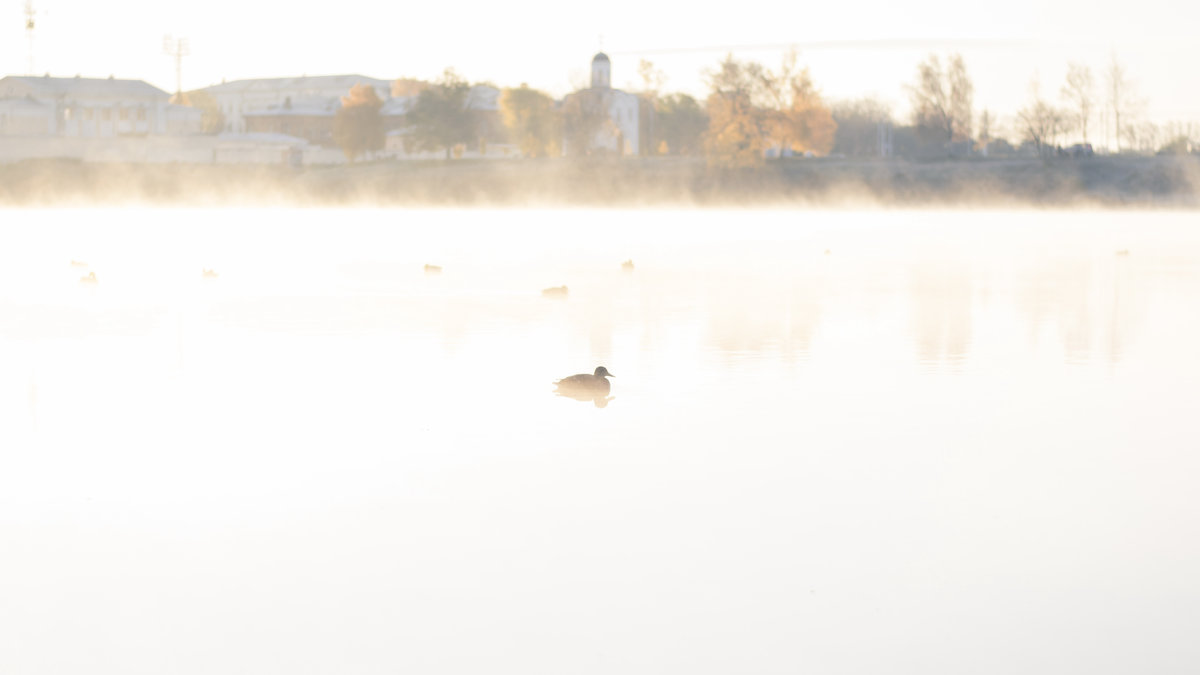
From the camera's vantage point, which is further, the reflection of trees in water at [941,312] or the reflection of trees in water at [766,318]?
the reflection of trees in water at [766,318]

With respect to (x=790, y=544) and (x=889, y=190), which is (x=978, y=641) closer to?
(x=790, y=544)

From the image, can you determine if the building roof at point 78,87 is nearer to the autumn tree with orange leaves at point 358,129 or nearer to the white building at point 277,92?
the autumn tree with orange leaves at point 358,129

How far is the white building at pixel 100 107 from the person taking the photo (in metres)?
136

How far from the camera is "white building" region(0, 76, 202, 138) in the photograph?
136 meters

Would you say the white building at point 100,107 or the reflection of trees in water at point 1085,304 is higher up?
the white building at point 100,107

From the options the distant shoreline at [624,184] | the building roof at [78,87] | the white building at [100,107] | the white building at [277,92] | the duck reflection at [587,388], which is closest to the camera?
the duck reflection at [587,388]

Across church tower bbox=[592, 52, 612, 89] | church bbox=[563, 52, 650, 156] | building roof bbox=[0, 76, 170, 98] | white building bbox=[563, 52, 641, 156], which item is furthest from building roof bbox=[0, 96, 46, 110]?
church tower bbox=[592, 52, 612, 89]

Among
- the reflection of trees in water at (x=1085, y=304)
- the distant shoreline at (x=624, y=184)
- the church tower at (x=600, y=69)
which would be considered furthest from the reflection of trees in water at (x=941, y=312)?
the church tower at (x=600, y=69)

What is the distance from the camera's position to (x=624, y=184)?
103188 mm

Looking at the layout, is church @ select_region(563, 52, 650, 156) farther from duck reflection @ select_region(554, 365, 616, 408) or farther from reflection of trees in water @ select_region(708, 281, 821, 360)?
duck reflection @ select_region(554, 365, 616, 408)

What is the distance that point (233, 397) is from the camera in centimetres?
1695

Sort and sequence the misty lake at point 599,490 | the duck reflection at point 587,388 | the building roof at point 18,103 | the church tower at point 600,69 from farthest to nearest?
the church tower at point 600,69 → the building roof at point 18,103 → the duck reflection at point 587,388 → the misty lake at point 599,490

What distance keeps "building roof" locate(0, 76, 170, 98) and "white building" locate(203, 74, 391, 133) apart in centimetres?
3742

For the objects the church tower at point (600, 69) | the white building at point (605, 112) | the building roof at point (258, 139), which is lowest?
the building roof at point (258, 139)
